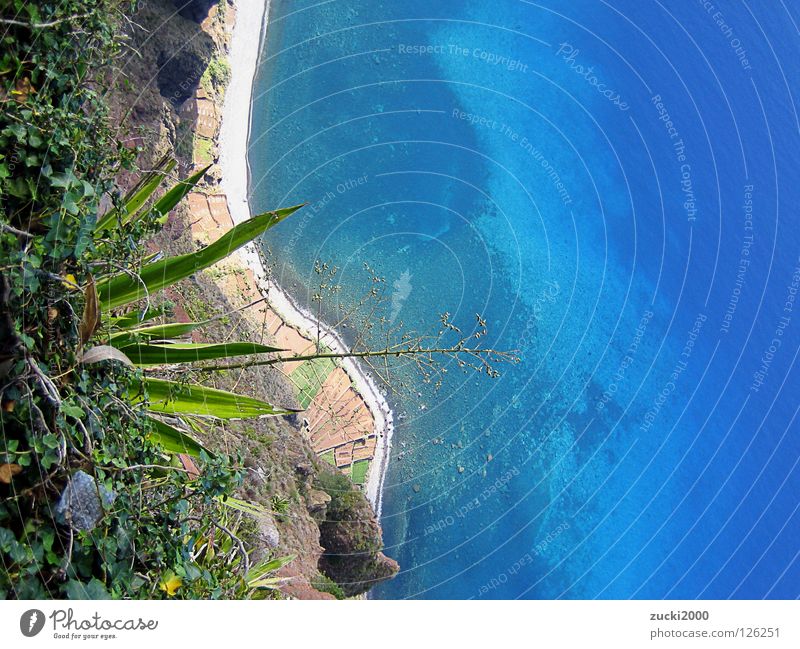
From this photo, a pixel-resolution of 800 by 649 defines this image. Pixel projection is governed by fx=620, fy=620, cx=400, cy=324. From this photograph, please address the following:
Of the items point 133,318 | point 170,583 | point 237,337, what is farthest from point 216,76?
point 170,583

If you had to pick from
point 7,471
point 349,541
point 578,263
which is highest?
point 578,263

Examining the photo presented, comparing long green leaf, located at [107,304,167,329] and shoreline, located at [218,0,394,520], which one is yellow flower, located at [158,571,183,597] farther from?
shoreline, located at [218,0,394,520]

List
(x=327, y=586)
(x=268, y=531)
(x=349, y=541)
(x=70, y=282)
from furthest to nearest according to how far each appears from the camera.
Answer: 1. (x=349, y=541)
2. (x=327, y=586)
3. (x=268, y=531)
4. (x=70, y=282)

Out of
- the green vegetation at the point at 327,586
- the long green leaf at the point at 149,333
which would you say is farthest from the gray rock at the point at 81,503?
the green vegetation at the point at 327,586

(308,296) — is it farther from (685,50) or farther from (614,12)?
(685,50)

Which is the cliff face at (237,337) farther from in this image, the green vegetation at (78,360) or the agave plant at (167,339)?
the green vegetation at (78,360)

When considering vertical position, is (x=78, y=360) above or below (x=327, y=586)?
above

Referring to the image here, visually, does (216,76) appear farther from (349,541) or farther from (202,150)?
(349,541)
